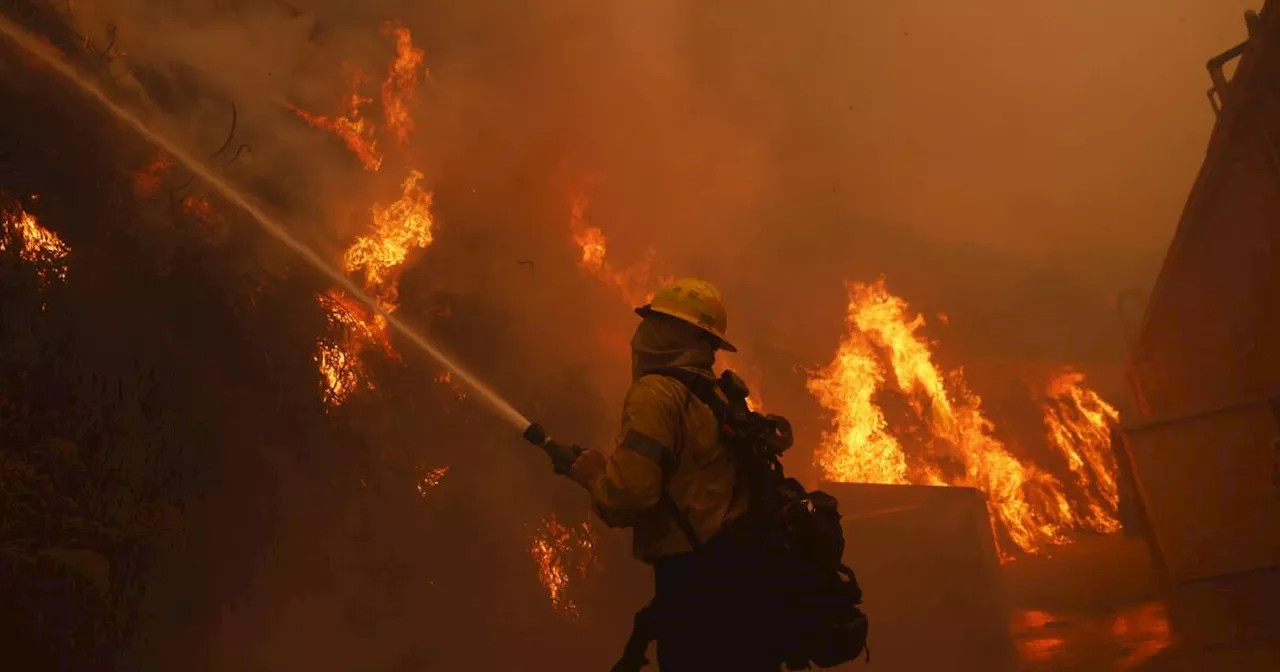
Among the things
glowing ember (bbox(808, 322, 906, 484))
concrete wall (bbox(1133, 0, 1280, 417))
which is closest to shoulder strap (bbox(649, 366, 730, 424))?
concrete wall (bbox(1133, 0, 1280, 417))

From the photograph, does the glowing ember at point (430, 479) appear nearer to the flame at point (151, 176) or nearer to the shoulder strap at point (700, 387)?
the flame at point (151, 176)

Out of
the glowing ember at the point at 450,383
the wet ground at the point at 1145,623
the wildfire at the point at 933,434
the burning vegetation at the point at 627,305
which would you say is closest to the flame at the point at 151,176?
the burning vegetation at the point at 627,305

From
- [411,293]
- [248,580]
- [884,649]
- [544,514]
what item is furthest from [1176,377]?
[248,580]

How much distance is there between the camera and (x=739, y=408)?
2.89m

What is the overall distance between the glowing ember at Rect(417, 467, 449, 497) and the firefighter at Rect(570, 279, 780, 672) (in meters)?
3.63

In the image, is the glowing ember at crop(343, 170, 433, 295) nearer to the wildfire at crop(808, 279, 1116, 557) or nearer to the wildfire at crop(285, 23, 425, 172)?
the wildfire at crop(285, 23, 425, 172)

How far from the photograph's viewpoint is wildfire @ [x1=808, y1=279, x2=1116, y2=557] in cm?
1564

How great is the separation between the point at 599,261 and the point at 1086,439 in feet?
66.5

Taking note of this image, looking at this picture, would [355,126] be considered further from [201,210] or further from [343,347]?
[343,347]

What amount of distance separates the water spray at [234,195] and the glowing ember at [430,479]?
760 millimetres

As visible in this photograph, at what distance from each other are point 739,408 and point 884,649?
5.60 m

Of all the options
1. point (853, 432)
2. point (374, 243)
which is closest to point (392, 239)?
point (374, 243)

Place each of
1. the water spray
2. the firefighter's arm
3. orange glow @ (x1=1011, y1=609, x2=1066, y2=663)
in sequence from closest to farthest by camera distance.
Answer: the firefighter's arm, the water spray, orange glow @ (x1=1011, y1=609, x2=1066, y2=663)

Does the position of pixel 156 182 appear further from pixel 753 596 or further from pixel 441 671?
pixel 753 596
